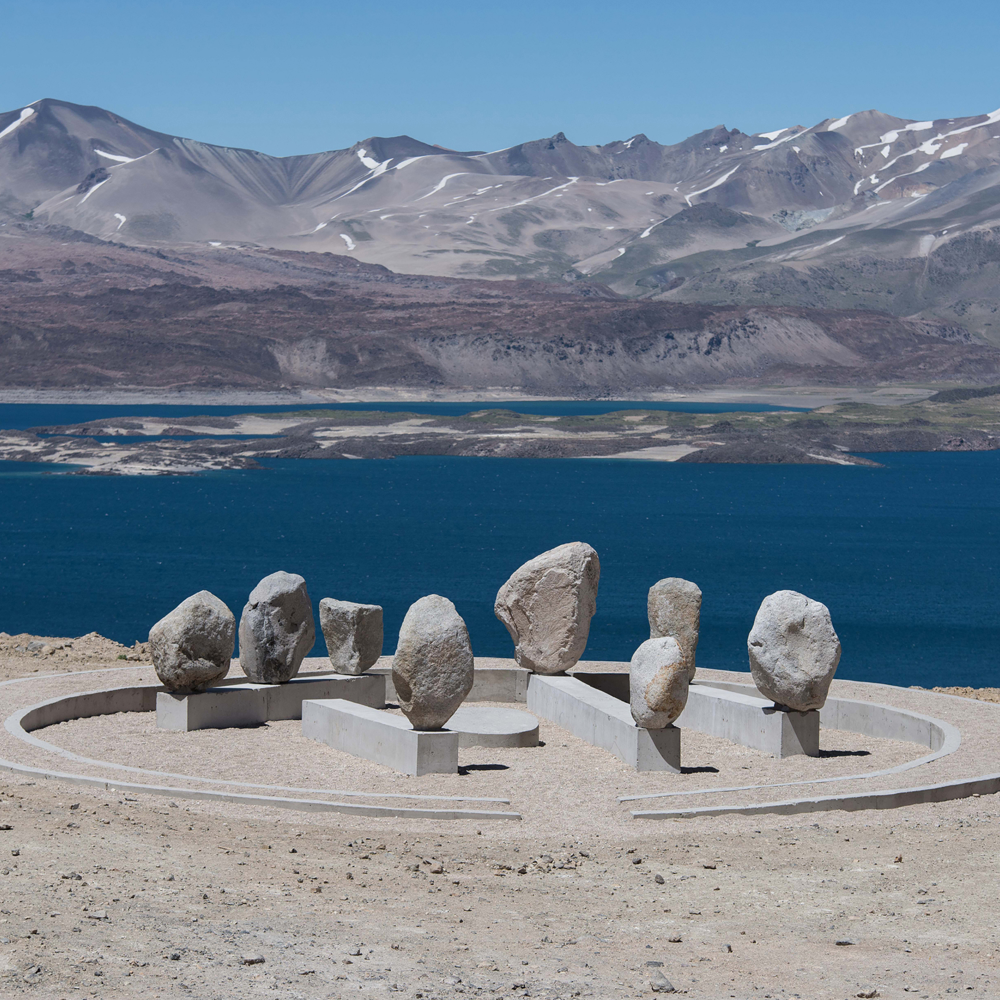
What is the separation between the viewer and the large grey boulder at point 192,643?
22422 millimetres

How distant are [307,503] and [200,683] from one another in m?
73.5

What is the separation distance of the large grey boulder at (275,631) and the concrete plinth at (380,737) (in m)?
1.68

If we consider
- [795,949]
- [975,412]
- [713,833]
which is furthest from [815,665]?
[975,412]

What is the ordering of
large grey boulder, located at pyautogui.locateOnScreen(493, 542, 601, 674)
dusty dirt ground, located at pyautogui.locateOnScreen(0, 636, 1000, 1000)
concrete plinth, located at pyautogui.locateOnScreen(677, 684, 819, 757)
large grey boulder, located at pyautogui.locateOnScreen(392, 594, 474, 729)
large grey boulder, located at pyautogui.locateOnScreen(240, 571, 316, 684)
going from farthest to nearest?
large grey boulder, located at pyautogui.locateOnScreen(493, 542, 601, 674), large grey boulder, located at pyautogui.locateOnScreen(240, 571, 316, 684), concrete plinth, located at pyautogui.locateOnScreen(677, 684, 819, 757), large grey boulder, located at pyautogui.locateOnScreen(392, 594, 474, 729), dusty dirt ground, located at pyautogui.locateOnScreen(0, 636, 1000, 1000)

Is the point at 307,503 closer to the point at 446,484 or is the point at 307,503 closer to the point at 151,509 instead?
the point at 151,509

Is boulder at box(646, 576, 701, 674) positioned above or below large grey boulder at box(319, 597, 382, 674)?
above

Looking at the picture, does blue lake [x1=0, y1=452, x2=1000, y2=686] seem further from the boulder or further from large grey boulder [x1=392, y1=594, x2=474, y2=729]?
large grey boulder [x1=392, y1=594, x2=474, y2=729]

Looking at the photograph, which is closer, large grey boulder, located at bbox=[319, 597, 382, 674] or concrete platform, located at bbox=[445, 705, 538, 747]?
concrete platform, located at bbox=[445, 705, 538, 747]

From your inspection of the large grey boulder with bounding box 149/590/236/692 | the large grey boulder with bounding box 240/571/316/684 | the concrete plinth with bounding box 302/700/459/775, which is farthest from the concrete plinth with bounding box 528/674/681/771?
the large grey boulder with bounding box 149/590/236/692

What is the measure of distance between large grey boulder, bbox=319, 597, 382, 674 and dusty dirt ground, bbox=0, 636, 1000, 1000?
8.39 m

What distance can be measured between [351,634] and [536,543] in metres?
50.6

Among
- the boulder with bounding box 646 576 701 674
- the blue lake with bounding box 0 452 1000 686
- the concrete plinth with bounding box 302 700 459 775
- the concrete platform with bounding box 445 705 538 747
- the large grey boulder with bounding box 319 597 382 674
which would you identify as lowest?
the blue lake with bounding box 0 452 1000 686

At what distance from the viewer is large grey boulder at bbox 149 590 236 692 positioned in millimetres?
22422

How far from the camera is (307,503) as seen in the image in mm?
95938
